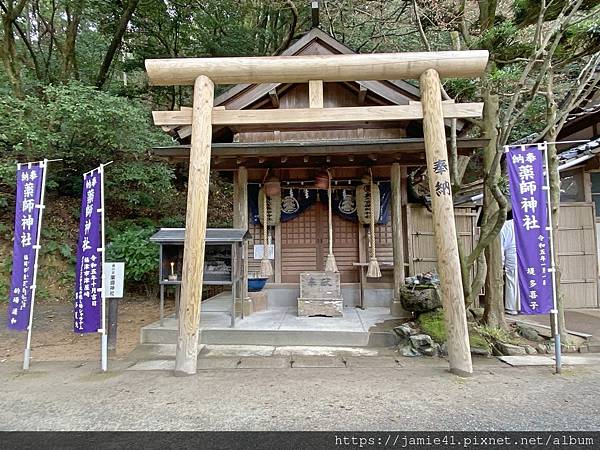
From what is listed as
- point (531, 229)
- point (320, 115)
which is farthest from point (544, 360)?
point (320, 115)

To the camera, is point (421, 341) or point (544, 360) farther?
point (421, 341)

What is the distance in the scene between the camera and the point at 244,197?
8461mm

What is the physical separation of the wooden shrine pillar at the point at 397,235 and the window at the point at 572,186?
4.78 metres

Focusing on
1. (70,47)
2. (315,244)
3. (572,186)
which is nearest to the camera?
(315,244)

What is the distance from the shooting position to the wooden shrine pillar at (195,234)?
4961 mm

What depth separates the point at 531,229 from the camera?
518 centimetres

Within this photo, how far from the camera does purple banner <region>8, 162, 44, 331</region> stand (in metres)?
5.39

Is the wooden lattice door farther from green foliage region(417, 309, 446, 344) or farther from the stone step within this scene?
green foliage region(417, 309, 446, 344)

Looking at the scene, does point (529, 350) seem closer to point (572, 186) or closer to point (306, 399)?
point (306, 399)

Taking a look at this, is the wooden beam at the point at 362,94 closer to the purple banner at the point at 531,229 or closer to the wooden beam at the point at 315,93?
the wooden beam at the point at 315,93

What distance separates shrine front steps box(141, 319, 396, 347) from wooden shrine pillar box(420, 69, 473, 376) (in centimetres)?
162

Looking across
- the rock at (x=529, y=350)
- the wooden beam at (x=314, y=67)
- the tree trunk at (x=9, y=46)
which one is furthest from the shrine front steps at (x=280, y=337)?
the tree trunk at (x=9, y=46)

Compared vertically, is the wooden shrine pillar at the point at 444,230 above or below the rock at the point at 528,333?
above

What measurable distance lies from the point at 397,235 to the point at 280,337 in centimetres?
334
